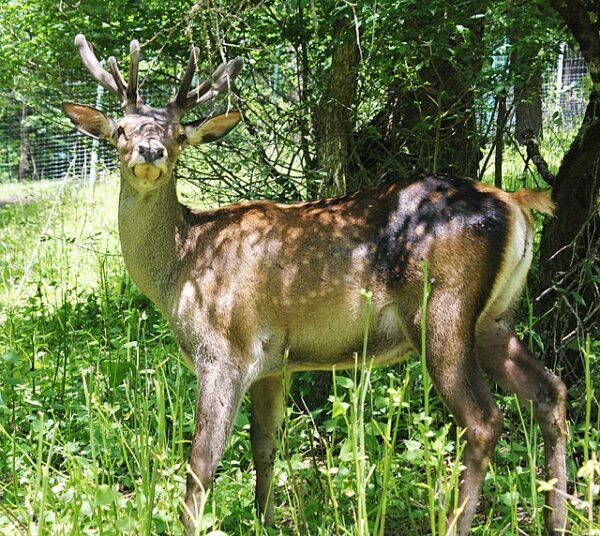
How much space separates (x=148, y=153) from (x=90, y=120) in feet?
2.40

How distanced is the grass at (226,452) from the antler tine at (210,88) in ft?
3.82

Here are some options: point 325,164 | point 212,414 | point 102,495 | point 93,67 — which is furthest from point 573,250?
point 102,495

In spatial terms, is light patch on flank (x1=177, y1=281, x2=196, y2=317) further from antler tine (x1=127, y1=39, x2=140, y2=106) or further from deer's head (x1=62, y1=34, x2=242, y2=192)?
antler tine (x1=127, y1=39, x2=140, y2=106)

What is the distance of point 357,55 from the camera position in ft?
18.9

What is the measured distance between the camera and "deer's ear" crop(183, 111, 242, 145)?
16.7 feet

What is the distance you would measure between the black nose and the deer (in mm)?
10

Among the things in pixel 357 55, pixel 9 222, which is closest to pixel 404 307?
pixel 357 55

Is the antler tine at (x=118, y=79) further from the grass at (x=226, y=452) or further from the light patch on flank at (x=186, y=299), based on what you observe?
the light patch on flank at (x=186, y=299)

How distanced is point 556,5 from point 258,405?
2.68 metres

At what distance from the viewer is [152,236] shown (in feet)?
16.0

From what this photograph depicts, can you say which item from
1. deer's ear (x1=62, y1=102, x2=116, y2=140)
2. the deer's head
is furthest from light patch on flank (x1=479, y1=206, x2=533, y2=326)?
deer's ear (x1=62, y1=102, x2=116, y2=140)

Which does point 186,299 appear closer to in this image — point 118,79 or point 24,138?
point 118,79

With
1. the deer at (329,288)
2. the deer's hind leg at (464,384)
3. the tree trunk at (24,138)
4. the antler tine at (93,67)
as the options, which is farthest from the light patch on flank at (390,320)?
the tree trunk at (24,138)

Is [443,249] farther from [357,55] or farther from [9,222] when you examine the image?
[9,222]
